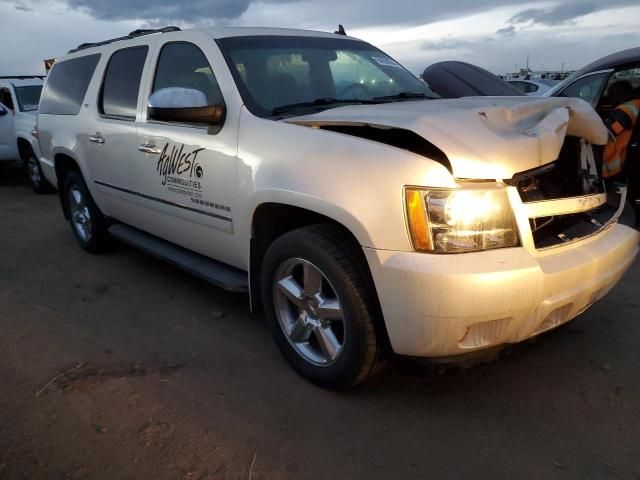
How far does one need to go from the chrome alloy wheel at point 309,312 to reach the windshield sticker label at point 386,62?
1.84m

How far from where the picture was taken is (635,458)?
7.64 feet

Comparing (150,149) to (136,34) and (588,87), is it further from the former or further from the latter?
(588,87)

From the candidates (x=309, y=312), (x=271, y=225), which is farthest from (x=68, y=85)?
(x=309, y=312)

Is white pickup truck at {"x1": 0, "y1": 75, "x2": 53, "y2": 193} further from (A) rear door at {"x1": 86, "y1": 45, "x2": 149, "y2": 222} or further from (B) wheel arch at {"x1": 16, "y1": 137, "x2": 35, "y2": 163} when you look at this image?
(A) rear door at {"x1": 86, "y1": 45, "x2": 149, "y2": 222}

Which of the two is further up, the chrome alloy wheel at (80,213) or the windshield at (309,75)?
the windshield at (309,75)

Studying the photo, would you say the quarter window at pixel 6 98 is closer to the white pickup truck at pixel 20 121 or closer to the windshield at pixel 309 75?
the white pickup truck at pixel 20 121

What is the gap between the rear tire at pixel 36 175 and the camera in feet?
29.8

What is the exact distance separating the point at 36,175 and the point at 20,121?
111 centimetres

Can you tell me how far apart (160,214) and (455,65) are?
7.66 feet

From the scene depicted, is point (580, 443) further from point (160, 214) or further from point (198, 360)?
point (160, 214)

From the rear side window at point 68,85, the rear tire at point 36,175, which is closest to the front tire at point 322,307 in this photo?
the rear side window at point 68,85

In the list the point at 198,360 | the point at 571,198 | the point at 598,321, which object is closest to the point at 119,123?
the point at 198,360

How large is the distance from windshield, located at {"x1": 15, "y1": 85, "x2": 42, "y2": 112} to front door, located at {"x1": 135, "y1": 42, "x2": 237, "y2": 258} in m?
7.11

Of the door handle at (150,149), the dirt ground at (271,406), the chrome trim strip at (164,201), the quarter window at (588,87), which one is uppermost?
the quarter window at (588,87)
